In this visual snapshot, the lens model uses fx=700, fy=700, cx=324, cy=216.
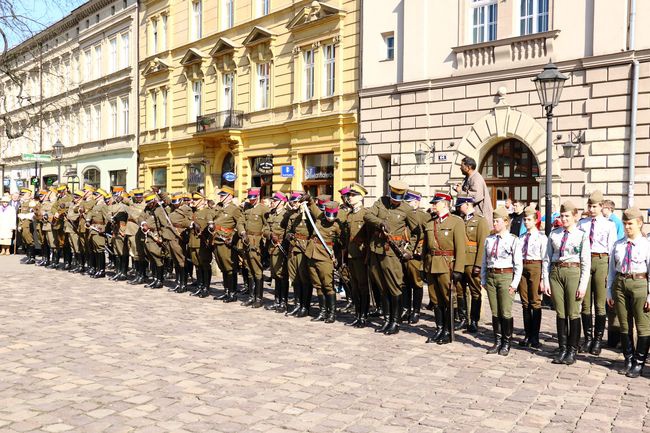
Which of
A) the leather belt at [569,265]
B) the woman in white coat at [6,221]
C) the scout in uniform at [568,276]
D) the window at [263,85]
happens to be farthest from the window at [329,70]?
the leather belt at [569,265]

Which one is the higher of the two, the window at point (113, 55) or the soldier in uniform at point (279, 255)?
the window at point (113, 55)

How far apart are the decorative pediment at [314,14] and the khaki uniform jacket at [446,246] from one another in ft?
52.5

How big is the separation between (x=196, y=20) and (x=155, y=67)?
4104mm

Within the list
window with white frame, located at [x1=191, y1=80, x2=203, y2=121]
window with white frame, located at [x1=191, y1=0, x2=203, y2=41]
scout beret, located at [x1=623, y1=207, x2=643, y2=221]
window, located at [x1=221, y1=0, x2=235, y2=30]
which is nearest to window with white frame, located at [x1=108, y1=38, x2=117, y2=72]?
window with white frame, located at [x1=191, y1=0, x2=203, y2=41]

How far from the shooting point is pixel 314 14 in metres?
24.8

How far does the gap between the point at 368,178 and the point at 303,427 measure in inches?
695

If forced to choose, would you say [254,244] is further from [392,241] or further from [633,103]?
[633,103]

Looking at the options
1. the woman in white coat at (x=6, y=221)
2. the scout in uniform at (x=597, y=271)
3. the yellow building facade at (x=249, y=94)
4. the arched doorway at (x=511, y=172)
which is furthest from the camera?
the yellow building facade at (x=249, y=94)

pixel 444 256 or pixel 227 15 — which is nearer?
pixel 444 256

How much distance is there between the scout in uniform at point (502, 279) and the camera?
8.52 m

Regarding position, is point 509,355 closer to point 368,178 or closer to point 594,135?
point 594,135

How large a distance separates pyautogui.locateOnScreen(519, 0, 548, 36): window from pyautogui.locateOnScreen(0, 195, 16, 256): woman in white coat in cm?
1666

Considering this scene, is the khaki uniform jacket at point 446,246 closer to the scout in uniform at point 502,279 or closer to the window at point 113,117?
the scout in uniform at point 502,279

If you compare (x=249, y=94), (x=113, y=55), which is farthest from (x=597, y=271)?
(x=113, y=55)
